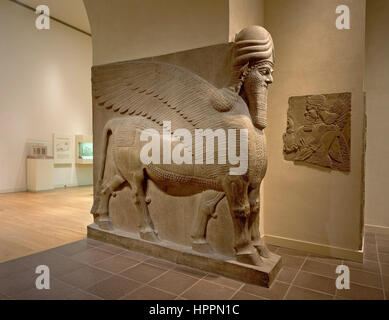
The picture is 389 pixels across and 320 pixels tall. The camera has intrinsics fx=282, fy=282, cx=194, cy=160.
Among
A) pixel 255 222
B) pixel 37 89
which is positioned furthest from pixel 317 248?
pixel 37 89

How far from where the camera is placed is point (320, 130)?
342 cm

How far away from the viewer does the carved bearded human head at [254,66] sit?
2539 mm

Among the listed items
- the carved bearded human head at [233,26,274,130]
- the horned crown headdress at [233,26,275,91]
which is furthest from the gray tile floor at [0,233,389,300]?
the horned crown headdress at [233,26,275,91]

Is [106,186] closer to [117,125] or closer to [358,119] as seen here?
[117,125]

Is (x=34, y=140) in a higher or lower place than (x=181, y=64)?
lower

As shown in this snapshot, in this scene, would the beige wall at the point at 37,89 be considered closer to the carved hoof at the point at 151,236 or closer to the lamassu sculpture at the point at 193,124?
the lamassu sculpture at the point at 193,124

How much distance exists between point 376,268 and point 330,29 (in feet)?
9.09

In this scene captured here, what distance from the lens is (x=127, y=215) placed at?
11.5ft

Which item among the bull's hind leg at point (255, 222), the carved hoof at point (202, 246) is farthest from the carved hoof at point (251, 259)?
the carved hoof at point (202, 246)

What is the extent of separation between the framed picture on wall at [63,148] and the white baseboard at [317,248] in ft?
24.2

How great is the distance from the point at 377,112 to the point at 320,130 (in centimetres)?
173

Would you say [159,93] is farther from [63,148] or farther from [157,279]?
[63,148]

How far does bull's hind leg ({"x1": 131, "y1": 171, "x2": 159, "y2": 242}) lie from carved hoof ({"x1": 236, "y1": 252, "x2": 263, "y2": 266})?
3.45 ft
